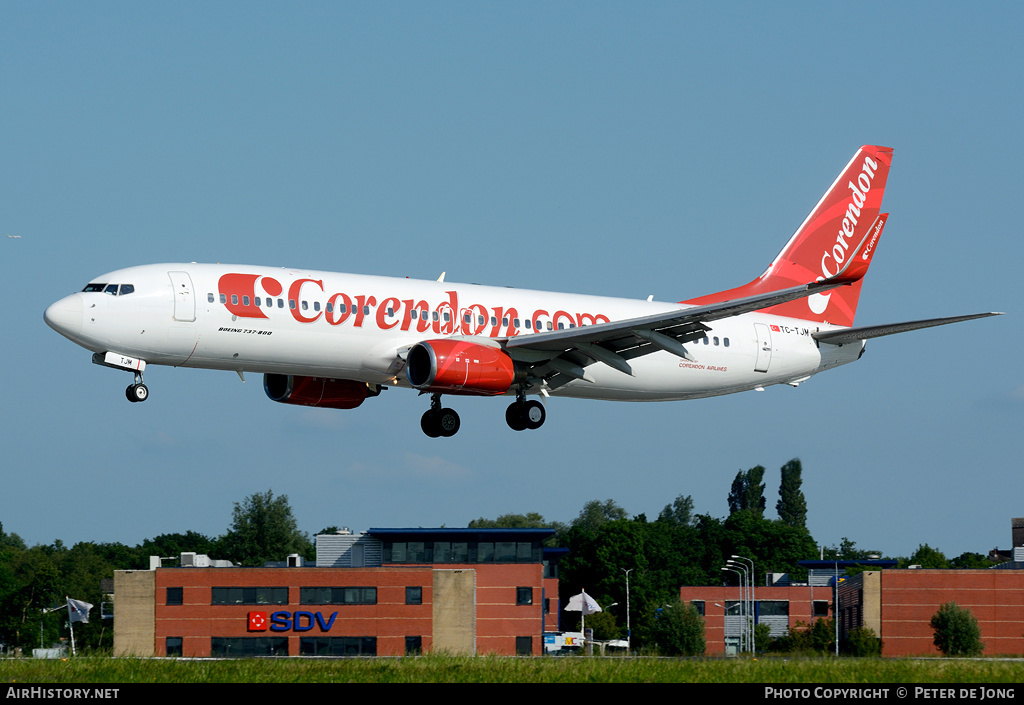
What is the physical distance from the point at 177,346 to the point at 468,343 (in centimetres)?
937

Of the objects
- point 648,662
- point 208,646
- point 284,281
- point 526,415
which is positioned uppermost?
point 284,281

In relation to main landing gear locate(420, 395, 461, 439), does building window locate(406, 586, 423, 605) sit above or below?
below

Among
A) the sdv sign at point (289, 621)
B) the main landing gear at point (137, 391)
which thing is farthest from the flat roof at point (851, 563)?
the main landing gear at point (137, 391)

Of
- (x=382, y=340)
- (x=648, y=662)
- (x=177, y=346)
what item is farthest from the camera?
(x=382, y=340)

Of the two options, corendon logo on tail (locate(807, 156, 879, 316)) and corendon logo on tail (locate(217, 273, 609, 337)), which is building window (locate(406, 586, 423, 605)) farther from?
corendon logo on tail (locate(217, 273, 609, 337))

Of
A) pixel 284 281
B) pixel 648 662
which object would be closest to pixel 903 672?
pixel 648 662

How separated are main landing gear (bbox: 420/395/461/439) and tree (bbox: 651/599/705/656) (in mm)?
55724

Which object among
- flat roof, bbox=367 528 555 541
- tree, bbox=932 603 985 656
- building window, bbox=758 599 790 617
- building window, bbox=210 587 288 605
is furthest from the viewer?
building window, bbox=758 599 790 617

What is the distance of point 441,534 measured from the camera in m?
100

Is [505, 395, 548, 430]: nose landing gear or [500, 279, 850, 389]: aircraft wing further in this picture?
[505, 395, 548, 430]: nose landing gear

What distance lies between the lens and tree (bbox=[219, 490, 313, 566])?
173625mm

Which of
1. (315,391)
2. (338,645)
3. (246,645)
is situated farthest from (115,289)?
(246,645)

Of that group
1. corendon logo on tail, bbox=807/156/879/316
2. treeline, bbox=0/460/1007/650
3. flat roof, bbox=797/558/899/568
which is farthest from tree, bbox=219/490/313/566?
corendon logo on tail, bbox=807/156/879/316

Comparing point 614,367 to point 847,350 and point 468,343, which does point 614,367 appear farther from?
point 847,350
